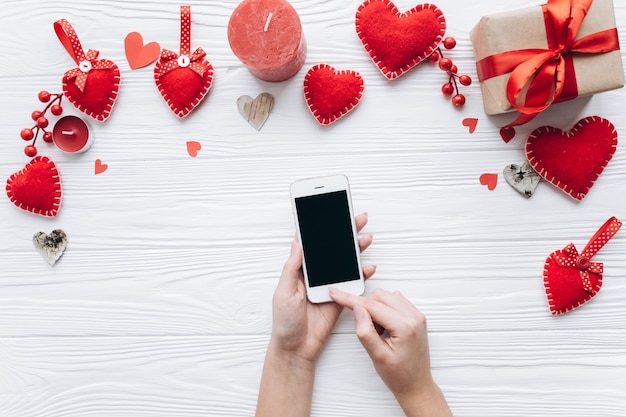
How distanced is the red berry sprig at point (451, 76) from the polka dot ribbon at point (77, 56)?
57cm

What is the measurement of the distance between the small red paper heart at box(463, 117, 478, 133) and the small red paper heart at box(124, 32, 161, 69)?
1.81 feet

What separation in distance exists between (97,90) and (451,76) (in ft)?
2.02

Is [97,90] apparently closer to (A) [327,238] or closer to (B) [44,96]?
(B) [44,96]

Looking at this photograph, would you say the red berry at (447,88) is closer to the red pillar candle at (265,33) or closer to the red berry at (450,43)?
the red berry at (450,43)

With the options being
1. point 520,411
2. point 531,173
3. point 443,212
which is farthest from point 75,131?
point 520,411

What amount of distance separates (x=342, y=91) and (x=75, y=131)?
1.56 feet

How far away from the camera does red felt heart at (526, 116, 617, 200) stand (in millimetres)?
820

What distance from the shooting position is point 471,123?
845 mm

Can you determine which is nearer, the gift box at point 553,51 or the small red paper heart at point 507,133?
the gift box at point 553,51

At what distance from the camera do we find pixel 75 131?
865 millimetres

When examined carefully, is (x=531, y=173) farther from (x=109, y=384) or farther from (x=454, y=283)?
(x=109, y=384)

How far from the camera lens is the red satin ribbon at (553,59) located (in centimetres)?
72

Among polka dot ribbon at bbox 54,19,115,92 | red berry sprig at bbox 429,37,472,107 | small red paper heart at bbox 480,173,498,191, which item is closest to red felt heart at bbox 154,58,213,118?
polka dot ribbon at bbox 54,19,115,92

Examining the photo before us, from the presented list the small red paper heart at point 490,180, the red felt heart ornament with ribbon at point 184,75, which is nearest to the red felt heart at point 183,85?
the red felt heart ornament with ribbon at point 184,75
